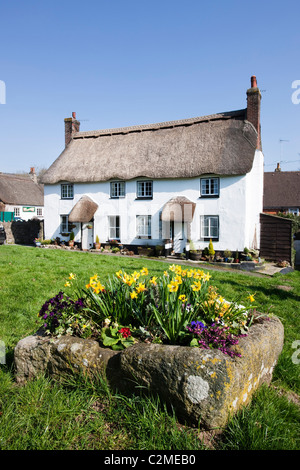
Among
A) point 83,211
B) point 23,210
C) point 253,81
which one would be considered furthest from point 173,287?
point 23,210

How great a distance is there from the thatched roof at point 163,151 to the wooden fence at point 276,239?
4078mm

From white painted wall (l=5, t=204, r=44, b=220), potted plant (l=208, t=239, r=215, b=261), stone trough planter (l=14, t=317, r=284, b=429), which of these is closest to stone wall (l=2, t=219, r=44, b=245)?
white painted wall (l=5, t=204, r=44, b=220)

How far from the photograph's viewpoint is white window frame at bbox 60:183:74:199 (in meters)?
23.8

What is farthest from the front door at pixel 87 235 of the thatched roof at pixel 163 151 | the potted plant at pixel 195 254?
the potted plant at pixel 195 254

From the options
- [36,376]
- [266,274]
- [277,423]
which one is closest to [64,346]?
[36,376]

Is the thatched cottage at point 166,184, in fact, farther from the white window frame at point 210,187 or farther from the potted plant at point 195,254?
the potted plant at point 195,254

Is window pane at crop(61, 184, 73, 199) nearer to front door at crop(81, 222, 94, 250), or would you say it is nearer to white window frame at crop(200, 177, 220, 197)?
front door at crop(81, 222, 94, 250)

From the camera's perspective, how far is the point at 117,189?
22391 millimetres

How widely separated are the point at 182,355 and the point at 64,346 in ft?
4.66

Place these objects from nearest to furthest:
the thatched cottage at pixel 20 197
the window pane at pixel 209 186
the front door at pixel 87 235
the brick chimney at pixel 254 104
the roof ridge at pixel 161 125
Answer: the brick chimney at pixel 254 104 → the window pane at pixel 209 186 → the roof ridge at pixel 161 125 → the front door at pixel 87 235 → the thatched cottage at pixel 20 197

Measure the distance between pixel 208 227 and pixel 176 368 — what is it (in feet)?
57.0

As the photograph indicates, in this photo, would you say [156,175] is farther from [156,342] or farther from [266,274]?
[156,342]

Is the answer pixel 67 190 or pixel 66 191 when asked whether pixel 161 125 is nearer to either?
pixel 67 190

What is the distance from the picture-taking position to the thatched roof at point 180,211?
19.6m
